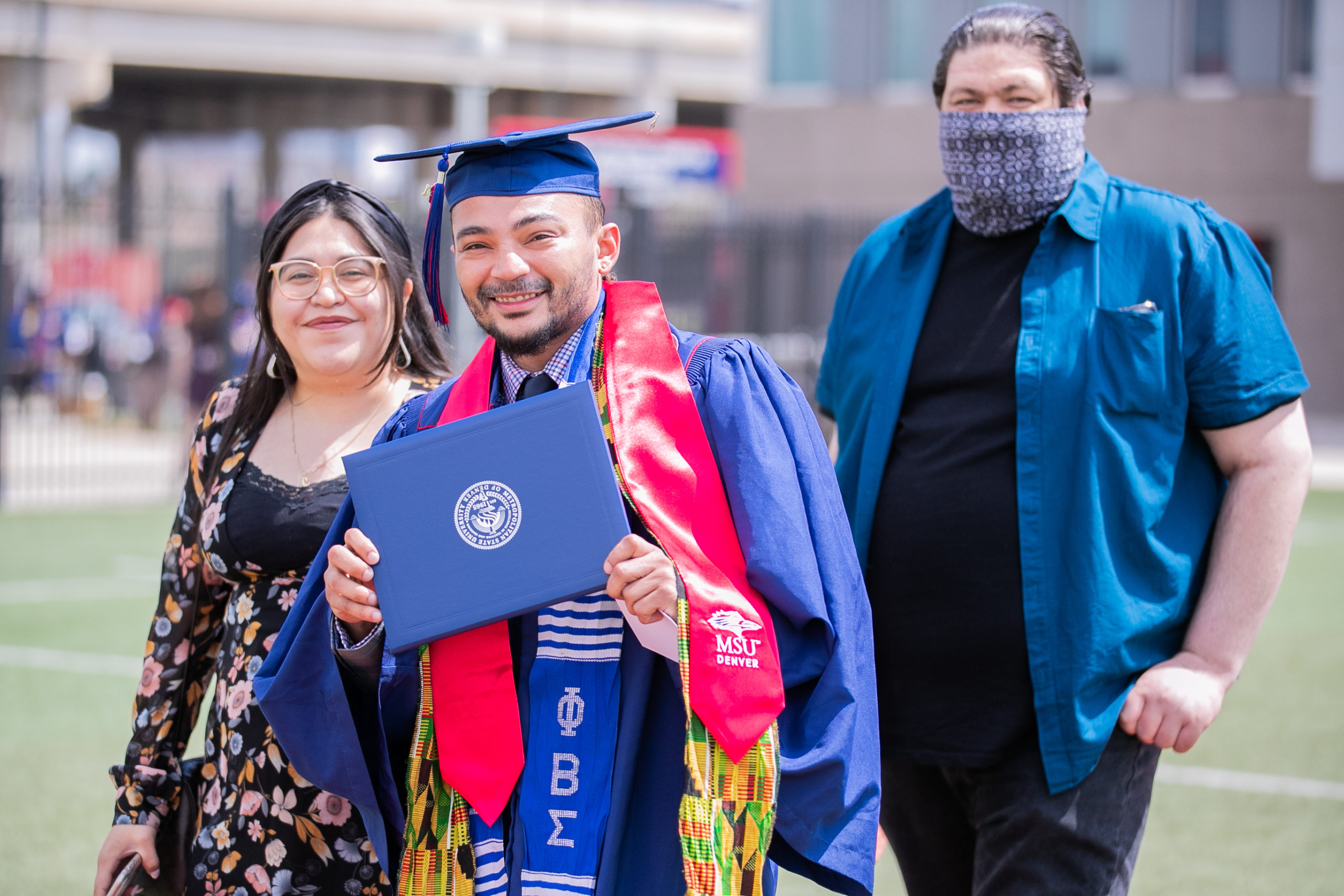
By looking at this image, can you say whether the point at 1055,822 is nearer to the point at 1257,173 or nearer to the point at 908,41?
the point at 1257,173

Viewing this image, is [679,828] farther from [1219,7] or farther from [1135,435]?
[1219,7]

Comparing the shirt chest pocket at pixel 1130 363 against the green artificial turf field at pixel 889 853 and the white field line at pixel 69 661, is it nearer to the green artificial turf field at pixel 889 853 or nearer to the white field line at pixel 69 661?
the green artificial turf field at pixel 889 853

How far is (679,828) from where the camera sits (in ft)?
7.01

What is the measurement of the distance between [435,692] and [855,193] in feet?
83.1

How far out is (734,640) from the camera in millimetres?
2068

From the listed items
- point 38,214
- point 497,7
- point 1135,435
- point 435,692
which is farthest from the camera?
point 497,7

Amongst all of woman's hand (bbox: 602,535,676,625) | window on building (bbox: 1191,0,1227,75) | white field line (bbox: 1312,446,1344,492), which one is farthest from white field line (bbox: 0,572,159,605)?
window on building (bbox: 1191,0,1227,75)

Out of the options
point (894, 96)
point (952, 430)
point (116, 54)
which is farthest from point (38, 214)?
point (894, 96)

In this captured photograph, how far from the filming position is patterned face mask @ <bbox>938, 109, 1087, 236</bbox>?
2.74 m

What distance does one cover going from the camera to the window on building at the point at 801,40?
86.9 feet

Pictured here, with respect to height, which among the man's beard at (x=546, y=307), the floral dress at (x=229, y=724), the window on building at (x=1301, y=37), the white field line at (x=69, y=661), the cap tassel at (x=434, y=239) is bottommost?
the white field line at (x=69, y=661)

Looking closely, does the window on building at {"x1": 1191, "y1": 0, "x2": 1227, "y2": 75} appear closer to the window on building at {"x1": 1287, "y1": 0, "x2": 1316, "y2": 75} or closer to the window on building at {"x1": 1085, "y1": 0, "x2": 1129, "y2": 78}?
the window on building at {"x1": 1287, "y1": 0, "x2": 1316, "y2": 75}

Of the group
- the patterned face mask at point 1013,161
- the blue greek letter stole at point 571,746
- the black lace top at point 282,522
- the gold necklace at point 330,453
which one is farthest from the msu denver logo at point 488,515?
the patterned face mask at point 1013,161

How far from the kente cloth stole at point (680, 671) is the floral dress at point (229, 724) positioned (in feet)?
1.49
